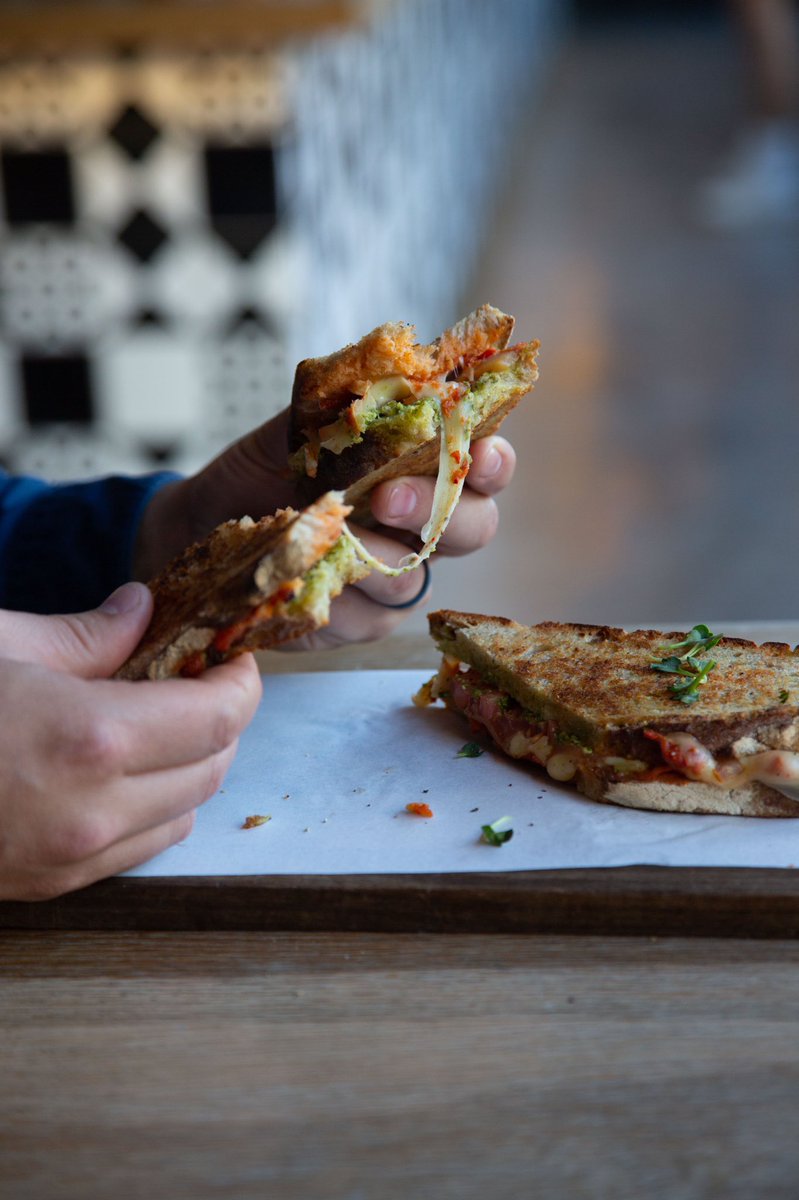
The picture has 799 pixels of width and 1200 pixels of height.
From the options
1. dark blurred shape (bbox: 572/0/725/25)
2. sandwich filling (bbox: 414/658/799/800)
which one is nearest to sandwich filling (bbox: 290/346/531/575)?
sandwich filling (bbox: 414/658/799/800)

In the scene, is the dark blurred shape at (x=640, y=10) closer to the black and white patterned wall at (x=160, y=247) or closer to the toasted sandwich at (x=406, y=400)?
the black and white patterned wall at (x=160, y=247)

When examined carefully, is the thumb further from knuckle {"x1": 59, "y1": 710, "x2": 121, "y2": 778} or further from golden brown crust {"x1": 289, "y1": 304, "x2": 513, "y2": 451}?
golden brown crust {"x1": 289, "y1": 304, "x2": 513, "y2": 451}

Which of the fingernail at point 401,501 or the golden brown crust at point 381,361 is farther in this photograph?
the fingernail at point 401,501

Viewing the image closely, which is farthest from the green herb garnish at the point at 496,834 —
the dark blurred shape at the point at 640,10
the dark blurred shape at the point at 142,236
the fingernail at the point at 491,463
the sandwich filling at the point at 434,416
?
the dark blurred shape at the point at 640,10

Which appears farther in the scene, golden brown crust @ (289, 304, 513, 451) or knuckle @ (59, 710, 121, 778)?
golden brown crust @ (289, 304, 513, 451)

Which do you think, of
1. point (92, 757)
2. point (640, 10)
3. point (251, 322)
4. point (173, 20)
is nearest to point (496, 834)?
point (92, 757)

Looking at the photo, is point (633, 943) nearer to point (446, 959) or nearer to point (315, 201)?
point (446, 959)

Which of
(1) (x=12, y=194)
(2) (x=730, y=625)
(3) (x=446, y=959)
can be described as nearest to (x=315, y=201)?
(1) (x=12, y=194)
